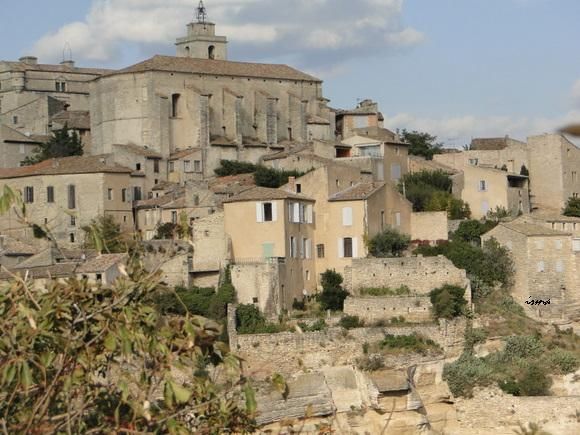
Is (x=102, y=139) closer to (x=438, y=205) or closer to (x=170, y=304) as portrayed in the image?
(x=438, y=205)

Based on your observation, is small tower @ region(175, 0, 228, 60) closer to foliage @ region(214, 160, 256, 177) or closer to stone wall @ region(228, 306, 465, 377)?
foliage @ region(214, 160, 256, 177)

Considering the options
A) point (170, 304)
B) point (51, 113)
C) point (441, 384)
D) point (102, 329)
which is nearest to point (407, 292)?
point (441, 384)

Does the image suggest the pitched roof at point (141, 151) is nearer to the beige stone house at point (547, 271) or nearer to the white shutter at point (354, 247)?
the white shutter at point (354, 247)

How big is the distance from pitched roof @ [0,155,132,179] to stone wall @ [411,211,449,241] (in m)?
13.2

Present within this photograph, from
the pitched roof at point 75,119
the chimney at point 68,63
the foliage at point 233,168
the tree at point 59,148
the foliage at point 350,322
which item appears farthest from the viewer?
the chimney at point 68,63

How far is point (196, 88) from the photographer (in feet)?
204

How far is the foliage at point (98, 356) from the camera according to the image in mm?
10492

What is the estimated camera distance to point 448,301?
39125 millimetres

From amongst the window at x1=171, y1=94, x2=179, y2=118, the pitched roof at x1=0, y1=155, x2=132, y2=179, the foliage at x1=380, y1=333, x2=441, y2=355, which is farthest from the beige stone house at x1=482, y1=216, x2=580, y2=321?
the window at x1=171, y1=94, x2=179, y2=118

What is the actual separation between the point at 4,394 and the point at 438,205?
1472 inches

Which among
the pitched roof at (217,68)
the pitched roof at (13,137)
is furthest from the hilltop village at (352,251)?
the pitched roof at (13,137)

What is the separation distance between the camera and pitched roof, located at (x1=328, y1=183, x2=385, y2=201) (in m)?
43.4

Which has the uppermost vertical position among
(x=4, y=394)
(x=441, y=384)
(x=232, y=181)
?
(x=232, y=181)

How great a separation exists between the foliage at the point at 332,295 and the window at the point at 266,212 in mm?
2398
